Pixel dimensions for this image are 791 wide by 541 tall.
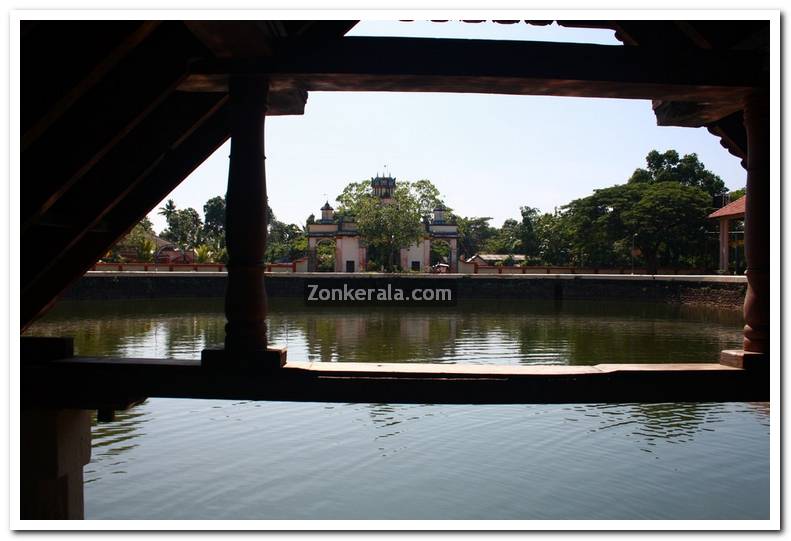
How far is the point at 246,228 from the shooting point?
4027mm

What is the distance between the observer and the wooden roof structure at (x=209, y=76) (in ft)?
11.3

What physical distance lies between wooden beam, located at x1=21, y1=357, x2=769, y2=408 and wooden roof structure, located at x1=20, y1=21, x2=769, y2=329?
0.76 m

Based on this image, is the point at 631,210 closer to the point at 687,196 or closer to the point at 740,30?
the point at 687,196

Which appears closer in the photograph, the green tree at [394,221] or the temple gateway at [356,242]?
the green tree at [394,221]

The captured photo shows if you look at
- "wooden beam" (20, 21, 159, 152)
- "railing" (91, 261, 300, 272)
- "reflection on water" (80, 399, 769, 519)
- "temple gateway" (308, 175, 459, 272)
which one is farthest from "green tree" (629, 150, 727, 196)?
"wooden beam" (20, 21, 159, 152)

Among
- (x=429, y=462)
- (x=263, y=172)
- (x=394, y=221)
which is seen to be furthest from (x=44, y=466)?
(x=394, y=221)

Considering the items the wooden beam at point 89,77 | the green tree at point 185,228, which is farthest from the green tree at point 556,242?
the wooden beam at point 89,77

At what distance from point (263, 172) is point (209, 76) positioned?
0.61 metres

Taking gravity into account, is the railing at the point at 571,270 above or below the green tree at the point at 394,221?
below

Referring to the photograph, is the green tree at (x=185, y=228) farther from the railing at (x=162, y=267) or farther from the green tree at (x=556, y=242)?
the green tree at (x=556, y=242)

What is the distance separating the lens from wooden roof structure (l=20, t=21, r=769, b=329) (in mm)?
3439

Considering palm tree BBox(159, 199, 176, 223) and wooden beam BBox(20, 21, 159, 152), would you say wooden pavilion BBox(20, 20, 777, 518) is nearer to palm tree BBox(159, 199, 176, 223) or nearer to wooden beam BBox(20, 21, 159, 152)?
wooden beam BBox(20, 21, 159, 152)

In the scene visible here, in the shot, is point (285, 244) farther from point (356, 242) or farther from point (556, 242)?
point (556, 242)

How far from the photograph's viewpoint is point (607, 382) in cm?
415
